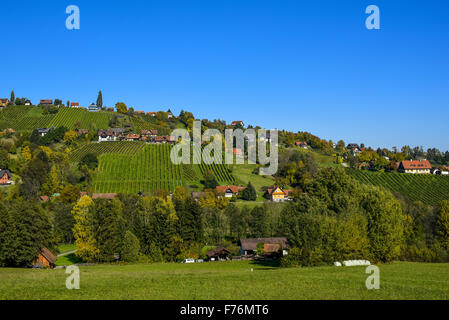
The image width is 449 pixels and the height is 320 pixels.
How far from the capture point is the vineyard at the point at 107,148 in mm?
130725

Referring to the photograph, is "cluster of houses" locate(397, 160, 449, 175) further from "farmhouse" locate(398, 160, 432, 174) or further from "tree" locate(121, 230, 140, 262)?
"tree" locate(121, 230, 140, 262)

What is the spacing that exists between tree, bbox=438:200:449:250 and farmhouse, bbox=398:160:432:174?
305 feet

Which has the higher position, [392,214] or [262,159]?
[262,159]

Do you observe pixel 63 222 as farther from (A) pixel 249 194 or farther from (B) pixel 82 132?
(B) pixel 82 132

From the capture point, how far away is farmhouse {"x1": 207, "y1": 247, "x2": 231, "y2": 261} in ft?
204

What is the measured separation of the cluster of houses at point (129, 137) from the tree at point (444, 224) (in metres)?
118

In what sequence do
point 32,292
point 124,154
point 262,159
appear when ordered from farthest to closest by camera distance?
point 262,159
point 124,154
point 32,292

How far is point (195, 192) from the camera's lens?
103500mm

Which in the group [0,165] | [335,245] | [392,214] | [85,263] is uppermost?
[0,165]

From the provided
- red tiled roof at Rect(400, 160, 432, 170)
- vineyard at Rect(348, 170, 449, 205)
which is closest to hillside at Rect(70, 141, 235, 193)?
vineyard at Rect(348, 170, 449, 205)

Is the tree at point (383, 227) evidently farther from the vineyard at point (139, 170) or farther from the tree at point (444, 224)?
the vineyard at point (139, 170)

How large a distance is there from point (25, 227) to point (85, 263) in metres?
9.41
